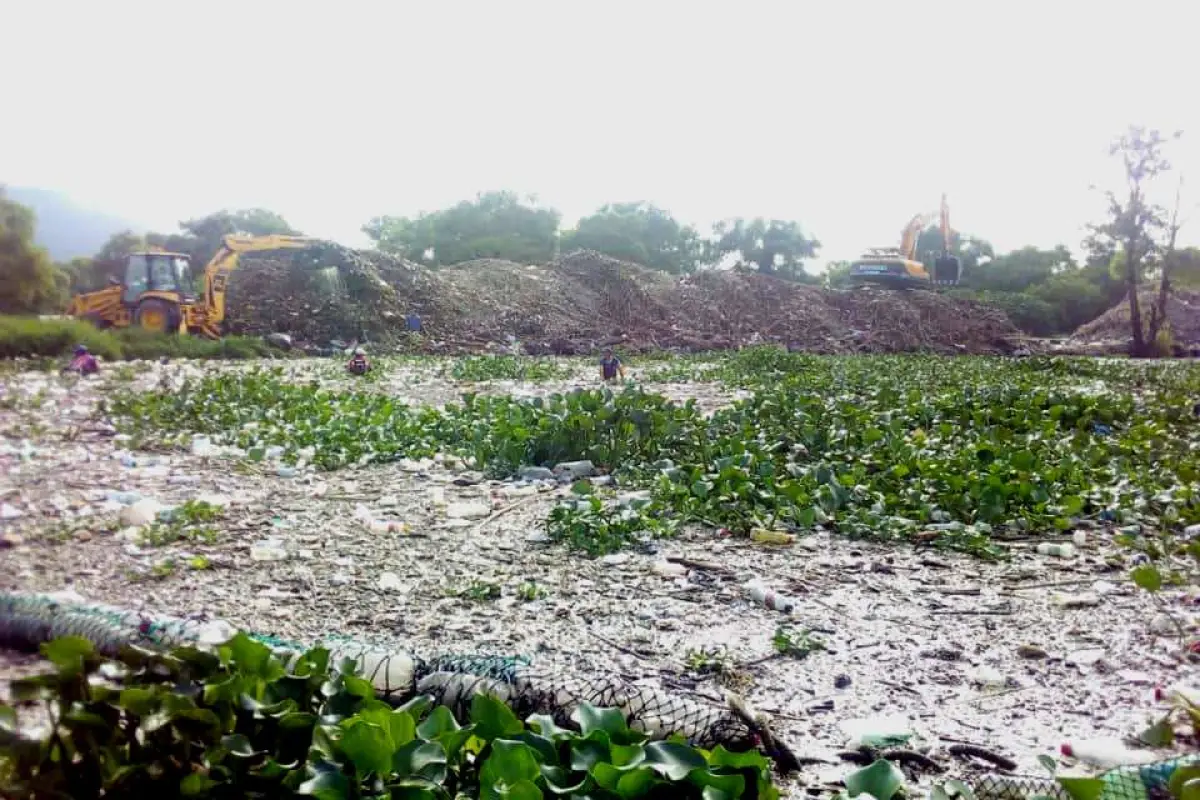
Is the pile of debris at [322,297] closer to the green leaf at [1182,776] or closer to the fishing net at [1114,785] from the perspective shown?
the fishing net at [1114,785]

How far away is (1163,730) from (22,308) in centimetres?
1611

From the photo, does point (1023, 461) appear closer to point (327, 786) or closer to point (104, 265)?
point (327, 786)

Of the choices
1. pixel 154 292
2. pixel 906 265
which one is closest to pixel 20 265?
pixel 154 292

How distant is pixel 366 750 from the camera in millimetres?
1382

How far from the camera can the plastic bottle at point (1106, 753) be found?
1.96 meters

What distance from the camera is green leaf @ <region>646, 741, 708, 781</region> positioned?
1.44 m

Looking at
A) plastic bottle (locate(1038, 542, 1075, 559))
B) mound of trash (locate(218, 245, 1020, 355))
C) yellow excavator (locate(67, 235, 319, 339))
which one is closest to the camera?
plastic bottle (locate(1038, 542, 1075, 559))

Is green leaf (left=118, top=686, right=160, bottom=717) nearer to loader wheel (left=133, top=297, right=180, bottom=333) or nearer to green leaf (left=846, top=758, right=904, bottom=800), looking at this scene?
green leaf (left=846, top=758, right=904, bottom=800)

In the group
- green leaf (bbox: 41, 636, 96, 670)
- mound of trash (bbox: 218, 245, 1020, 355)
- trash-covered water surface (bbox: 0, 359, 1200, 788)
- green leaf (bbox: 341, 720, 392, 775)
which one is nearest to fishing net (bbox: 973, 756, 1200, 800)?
trash-covered water surface (bbox: 0, 359, 1200, 788)

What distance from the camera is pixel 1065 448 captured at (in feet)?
18.3

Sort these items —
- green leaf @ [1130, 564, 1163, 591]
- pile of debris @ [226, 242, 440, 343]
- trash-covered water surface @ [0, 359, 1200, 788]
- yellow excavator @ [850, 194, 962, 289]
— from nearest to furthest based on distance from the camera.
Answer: green leaf @ [1130, 564, 1163, 591], trash-covered water surface @ [0, 359, 1200, 788], pile of debris @ [226, 242, 440, 343], yellow excavator @ [850, 194, 962, 289]

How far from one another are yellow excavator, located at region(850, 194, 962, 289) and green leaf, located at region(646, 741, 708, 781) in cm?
2648

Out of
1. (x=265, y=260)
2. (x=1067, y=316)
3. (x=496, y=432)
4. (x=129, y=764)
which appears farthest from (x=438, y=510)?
(x=1067, y=316)

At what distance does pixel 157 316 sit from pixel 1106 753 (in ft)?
51.8
